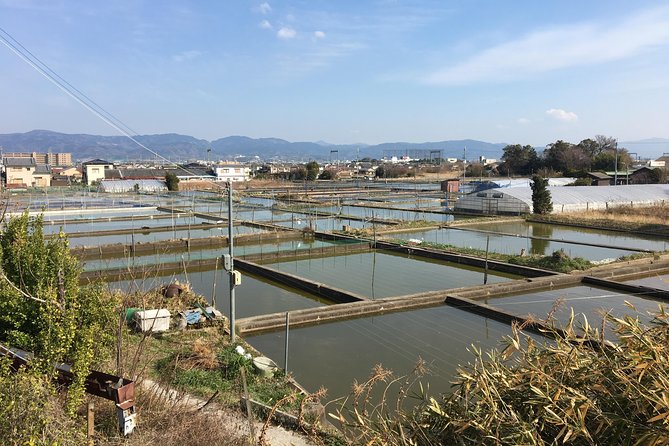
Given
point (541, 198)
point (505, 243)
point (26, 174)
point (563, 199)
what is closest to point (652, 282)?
point (505, 243)

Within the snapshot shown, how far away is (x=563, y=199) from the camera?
89.6 feet

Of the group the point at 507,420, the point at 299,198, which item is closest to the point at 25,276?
the point at 507,420

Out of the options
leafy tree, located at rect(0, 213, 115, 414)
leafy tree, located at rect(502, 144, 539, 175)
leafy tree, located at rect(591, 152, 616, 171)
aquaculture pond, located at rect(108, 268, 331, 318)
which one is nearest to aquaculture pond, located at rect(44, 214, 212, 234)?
aquaculture pond, located at rect(108, 268, 331, 318)

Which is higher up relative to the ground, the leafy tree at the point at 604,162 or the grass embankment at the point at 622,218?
the leafy tree at the point at 604,162

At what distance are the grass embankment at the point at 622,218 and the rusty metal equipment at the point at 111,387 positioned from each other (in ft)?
71.3

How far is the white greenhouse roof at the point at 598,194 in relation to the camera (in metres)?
27.0

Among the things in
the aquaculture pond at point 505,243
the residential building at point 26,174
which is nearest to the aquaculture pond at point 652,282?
the aquaculture pond at point 505,243

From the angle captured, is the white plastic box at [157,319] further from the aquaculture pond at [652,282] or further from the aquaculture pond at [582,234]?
the aquaculture pond at [582,234]

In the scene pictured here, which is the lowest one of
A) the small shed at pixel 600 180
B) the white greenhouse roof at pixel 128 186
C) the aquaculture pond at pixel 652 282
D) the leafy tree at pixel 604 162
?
the aquaculture pond at pixel 652 282

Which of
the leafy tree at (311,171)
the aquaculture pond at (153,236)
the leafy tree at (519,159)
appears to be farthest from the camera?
the leafy tree at (519,159)

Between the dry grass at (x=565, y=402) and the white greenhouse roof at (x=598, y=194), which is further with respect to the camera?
the white greenhouse roof at (x=598, y=194)

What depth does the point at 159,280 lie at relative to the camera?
12258mm

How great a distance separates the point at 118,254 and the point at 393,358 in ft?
36.2

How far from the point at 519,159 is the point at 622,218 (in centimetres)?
3760
